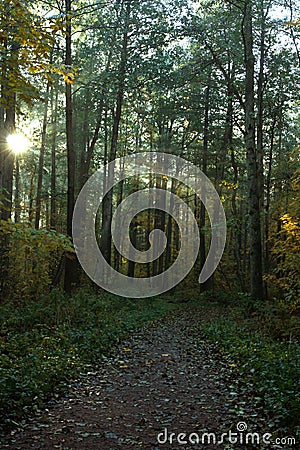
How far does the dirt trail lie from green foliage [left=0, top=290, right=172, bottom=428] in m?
0.27

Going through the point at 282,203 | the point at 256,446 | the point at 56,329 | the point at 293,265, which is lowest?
the point at 256,446

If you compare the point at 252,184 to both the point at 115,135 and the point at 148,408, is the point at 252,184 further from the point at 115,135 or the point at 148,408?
the point at 148,408

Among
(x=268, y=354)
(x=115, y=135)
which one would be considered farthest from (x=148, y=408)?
(x=115, y=135)

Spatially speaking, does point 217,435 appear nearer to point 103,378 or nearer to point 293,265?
point 103,378

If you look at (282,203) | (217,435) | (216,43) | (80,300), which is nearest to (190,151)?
(282,203)

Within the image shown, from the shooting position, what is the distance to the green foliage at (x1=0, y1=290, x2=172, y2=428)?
18.2 ft

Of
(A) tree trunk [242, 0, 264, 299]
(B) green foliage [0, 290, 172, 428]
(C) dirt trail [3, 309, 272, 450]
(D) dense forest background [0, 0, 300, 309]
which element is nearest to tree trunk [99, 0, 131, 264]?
(D) dense forest background [0, 0, 300, 309]

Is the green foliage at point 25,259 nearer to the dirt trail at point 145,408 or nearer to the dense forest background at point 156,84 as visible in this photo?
the dense forest background at point 156,84

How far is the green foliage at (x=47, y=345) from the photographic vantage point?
5.55m

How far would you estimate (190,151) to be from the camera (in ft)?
85.7

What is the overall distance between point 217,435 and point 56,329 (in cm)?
543

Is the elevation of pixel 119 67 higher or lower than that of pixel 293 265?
higher

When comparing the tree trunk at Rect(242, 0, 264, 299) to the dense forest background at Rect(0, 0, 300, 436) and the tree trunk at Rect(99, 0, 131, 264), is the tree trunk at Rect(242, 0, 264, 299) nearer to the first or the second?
the dense forest background at Rect(0, 0, 300, 436)

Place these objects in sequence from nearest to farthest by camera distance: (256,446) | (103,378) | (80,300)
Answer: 1. (256,446)
2. (103,378)
3. (80,300)
